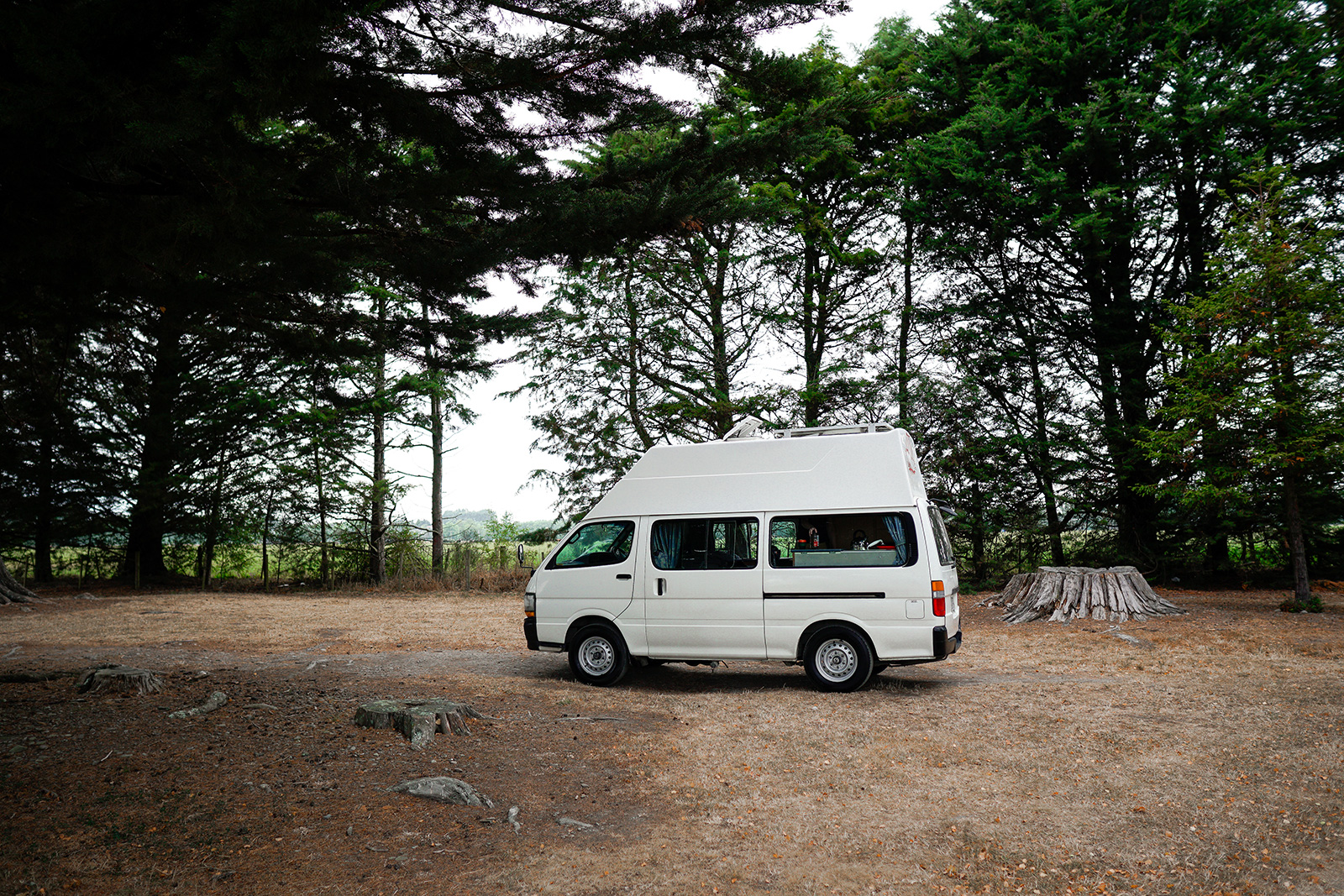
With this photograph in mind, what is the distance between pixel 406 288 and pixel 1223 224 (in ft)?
60.8

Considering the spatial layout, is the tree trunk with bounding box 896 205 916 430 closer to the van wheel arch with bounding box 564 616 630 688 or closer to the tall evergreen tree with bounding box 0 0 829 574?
the van wheel arch with bounding box 564 616 630 688

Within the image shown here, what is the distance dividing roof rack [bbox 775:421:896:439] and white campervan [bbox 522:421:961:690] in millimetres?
39

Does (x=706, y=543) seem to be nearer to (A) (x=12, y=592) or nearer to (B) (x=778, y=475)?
(B) (x=778, y=475)

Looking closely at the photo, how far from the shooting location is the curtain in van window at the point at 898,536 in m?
7.78

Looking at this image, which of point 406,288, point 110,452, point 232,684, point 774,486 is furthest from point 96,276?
point 110,452

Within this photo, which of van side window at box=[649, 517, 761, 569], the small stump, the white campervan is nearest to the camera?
the small stump

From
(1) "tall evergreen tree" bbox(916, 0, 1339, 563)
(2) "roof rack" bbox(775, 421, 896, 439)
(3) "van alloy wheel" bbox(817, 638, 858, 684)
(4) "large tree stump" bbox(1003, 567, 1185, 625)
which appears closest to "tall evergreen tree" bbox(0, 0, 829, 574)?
(2) "roof rack" bbox(775, 421, 896, 439)

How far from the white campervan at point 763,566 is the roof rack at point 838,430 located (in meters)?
0.04

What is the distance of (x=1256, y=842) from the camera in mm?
4145

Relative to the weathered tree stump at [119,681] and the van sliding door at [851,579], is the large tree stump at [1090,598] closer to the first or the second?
the van sliding door at [851,579]

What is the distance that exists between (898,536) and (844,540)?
0.53 metres

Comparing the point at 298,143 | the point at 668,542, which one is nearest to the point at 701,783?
the point at 668,542

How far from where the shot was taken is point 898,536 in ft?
25.8

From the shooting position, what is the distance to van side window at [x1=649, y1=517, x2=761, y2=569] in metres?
8.33
